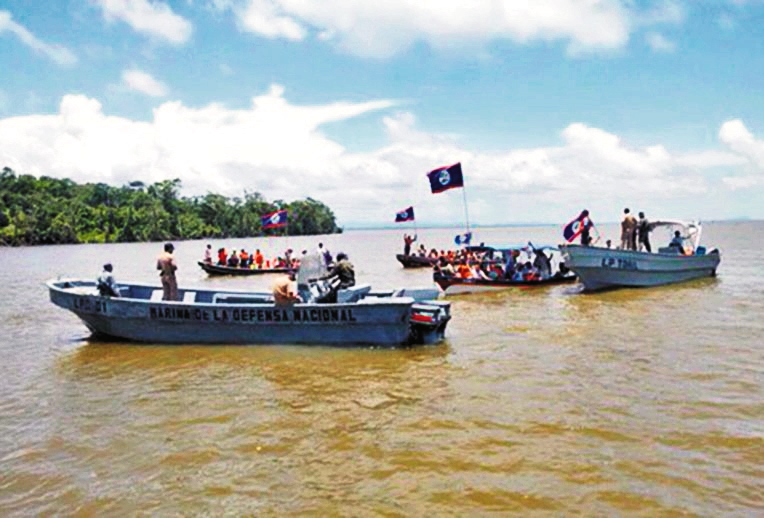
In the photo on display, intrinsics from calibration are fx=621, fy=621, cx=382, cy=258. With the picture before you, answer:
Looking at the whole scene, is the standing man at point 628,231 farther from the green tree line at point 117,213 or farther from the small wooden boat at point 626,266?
the green tree line at point 117,213

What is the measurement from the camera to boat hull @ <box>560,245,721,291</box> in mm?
21609

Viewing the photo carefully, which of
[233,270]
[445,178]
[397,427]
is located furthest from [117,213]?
[397,427]

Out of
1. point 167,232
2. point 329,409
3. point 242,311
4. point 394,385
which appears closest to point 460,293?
point 242,311

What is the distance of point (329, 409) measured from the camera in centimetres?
882

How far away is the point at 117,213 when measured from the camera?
120 m

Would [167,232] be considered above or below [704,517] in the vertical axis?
above

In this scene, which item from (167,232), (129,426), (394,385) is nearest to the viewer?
(129,426)

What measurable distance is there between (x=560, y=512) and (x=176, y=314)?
383 inches

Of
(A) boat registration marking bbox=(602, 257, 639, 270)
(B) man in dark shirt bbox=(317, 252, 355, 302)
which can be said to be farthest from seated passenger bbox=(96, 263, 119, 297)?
(A) boat registration marking bbox=(602, 257, 639, 270)

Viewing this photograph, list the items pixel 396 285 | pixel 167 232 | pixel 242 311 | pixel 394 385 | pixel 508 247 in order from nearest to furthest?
pixel 394 385, pixel 242 311, pixel 508 247, pixel 396 285, pixel 167 232

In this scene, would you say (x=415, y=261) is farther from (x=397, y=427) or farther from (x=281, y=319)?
(x=397, y=427)

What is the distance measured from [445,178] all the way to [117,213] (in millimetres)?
110188

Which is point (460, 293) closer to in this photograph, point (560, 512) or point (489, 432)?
point (489, 432)

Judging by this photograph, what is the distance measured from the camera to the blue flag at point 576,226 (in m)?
23.3
